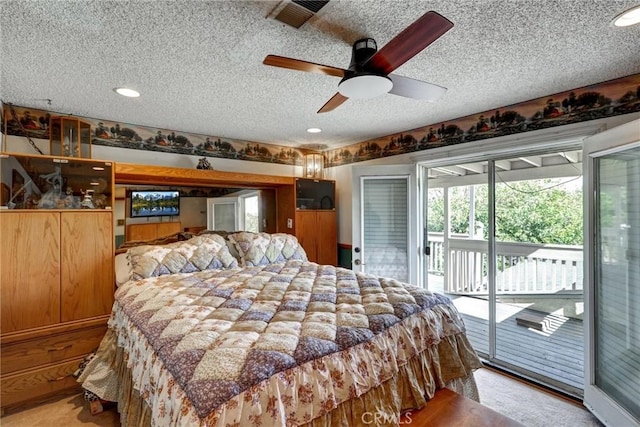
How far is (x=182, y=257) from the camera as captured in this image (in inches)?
108

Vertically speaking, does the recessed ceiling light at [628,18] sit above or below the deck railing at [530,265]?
above

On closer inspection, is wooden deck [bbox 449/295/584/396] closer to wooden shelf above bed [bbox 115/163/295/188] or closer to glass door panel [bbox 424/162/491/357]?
glass door panel [bbox 424/162/491/357]

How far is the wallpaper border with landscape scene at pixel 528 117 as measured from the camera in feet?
7.11

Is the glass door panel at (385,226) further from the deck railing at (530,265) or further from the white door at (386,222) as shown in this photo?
the deck railing at (530,265)

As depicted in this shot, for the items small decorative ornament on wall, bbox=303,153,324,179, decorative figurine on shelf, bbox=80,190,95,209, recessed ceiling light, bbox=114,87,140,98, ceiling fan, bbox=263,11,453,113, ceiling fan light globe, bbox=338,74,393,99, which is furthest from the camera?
small decorative ornament on wall, bbox=303,153,324,179

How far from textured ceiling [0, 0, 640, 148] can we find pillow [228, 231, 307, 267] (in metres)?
1.34

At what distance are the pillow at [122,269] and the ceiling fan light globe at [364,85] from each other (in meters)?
2.30

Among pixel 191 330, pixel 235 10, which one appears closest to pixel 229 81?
pixel 235 10

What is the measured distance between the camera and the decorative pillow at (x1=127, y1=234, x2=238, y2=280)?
255 centimetres

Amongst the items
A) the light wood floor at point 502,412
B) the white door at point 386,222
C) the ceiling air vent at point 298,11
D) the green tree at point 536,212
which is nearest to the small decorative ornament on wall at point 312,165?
the white door at point 386,222

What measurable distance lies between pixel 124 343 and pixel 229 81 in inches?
74.9

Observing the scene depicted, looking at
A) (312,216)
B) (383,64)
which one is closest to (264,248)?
(312,216)

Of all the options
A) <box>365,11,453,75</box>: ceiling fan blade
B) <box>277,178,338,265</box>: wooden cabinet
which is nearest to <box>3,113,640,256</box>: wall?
<box>277,178,338,265</box>: wooden cabinet

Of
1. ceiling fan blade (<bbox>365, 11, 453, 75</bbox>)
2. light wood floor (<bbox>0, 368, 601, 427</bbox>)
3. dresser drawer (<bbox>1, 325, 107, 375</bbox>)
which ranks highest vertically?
ceiling fan blade (<bbox>365, 11, 453, 75</bbox>)
